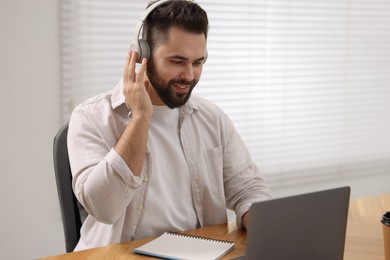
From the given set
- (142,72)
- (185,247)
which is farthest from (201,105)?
(185,247)

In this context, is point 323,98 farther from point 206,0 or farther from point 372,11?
point 206,0

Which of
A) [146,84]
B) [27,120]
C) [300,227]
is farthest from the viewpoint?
[27,120]

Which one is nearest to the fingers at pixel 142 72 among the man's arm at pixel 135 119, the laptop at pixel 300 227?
the man's arm at pixel 135 119

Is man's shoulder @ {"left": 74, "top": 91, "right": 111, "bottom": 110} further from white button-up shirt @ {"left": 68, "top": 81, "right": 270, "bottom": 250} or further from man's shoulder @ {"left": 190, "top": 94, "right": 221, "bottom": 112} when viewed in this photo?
man's shoulder @ {"left": 190, "top": 94, "right": 221, "bottom": 112}

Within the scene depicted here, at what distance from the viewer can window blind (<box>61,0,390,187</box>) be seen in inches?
109

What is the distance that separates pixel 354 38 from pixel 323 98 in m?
0.42

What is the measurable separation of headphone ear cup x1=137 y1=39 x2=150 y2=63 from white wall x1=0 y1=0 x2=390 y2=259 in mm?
885

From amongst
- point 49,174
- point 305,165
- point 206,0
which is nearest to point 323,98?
point 305,165

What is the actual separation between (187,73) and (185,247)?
1.79ft

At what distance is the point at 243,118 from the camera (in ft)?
11.0

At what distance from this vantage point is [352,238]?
5.61 feet

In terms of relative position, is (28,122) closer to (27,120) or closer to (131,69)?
(27,120)

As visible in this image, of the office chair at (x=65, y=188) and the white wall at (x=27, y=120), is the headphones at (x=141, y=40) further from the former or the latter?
the white wall at (x=27, y=120)

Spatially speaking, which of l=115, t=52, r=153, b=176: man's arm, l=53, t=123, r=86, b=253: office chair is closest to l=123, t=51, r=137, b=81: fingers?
l=115, t=52, r=153, b=176: man's arm
